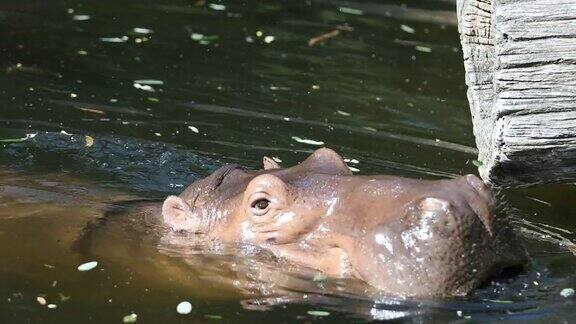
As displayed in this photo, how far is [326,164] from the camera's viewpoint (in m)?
5.84

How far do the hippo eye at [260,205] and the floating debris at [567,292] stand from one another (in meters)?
1.52

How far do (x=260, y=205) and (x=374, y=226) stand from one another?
747 mm

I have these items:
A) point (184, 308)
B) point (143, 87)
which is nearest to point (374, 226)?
point (184, 308)

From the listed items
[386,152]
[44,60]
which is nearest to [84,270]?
[386,152]

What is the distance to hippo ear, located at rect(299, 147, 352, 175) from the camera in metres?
5.79

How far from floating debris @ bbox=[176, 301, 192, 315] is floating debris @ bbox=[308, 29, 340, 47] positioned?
6.53m

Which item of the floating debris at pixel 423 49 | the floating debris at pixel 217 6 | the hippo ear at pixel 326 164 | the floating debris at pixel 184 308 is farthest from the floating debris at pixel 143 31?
the floating debris at pixel 184 308

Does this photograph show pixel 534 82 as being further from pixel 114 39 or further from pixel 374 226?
pixel 114 39

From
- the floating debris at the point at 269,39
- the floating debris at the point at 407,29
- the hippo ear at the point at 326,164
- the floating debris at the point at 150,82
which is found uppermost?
the hippo ear at the point at 326,164

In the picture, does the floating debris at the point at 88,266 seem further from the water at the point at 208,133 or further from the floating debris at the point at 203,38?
the floating debris at the point at 203,38

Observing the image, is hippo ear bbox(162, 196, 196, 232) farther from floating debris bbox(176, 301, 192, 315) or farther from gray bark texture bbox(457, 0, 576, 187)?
gray bark texture bbox(457, 0, 576, 187)

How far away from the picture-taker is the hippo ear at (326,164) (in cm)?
579

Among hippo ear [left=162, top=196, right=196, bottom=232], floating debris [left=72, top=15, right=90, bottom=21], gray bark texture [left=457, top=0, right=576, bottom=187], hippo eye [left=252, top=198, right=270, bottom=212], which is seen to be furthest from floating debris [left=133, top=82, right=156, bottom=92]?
gray bark texture [left=457, top=0, right=576, bottom=187]

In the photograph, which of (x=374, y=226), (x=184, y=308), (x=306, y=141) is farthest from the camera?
(x=306, y=141)
